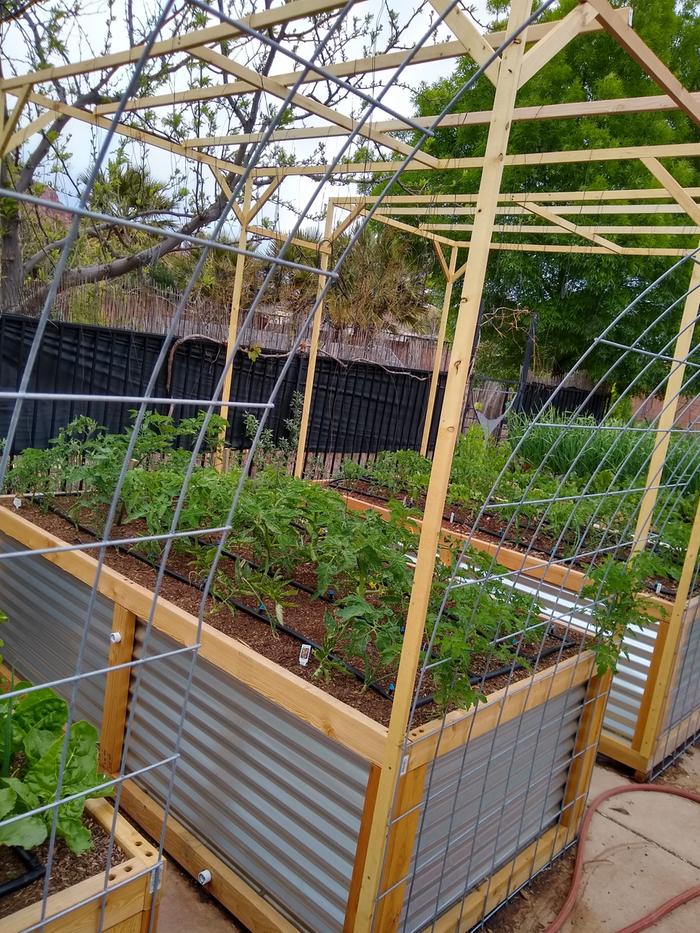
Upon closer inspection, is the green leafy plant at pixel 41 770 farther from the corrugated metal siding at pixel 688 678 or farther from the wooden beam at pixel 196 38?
the corrugated metal siding at pixel 688 678

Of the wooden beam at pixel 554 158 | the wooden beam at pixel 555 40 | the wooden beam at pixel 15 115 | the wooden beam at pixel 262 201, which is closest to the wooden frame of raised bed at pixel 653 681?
the wooden beam at pixel 554 158

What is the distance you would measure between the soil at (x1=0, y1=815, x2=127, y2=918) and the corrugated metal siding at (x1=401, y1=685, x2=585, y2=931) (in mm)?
849

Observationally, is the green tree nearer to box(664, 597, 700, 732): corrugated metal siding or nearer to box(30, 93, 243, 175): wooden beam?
box(30, 93, 243, 175): wooden beam

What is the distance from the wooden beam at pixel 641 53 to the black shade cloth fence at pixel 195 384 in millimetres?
4100

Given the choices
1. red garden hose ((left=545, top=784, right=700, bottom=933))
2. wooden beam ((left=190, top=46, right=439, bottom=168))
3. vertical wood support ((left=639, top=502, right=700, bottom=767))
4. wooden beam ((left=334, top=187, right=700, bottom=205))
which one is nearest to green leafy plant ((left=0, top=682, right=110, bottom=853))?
red garden hose ((left=545, top=784, right=700, bottom=933))

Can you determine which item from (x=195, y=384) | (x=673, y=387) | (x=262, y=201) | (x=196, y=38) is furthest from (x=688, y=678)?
(x=195, y=384)

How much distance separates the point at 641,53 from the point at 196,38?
1449mm

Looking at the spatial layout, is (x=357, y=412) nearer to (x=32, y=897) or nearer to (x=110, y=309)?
(x=110, y=309)

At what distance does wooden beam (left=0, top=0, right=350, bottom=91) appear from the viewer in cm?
181

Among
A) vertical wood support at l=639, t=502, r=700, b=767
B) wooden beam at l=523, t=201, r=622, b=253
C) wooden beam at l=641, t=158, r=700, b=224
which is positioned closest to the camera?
wooden beam at l=641, t=158, r=700, b=224

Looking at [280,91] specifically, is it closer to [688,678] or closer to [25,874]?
[25,874]

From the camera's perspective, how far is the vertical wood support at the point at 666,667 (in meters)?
3.16

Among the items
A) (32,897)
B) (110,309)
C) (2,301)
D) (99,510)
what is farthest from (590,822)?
(110,309)

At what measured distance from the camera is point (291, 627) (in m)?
2.43
